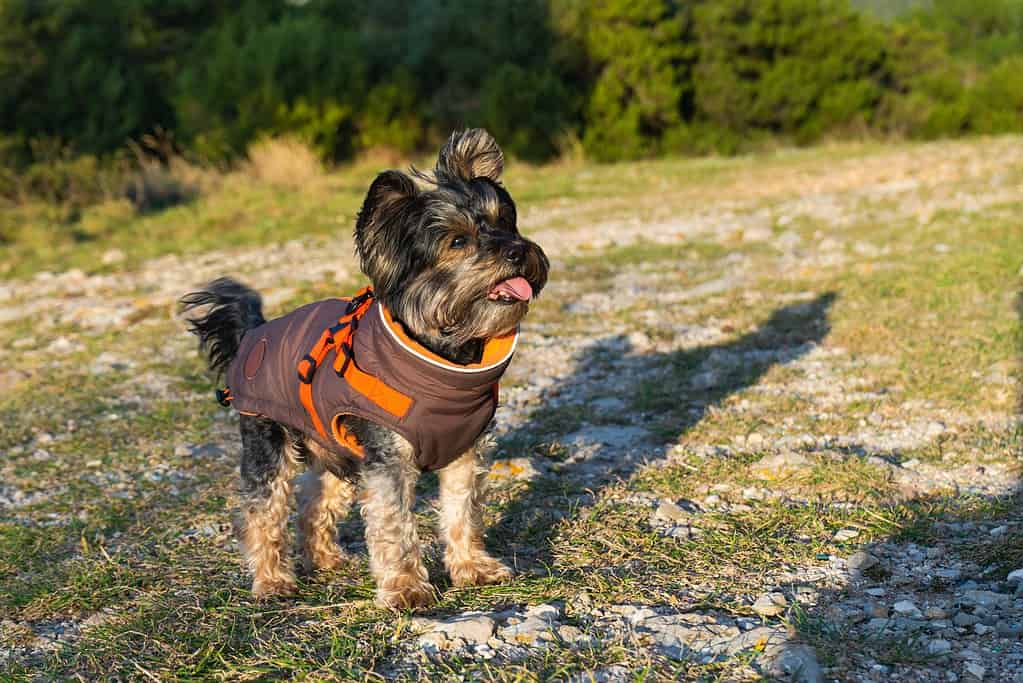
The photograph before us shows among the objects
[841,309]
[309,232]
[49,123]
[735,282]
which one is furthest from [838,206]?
[49,123]

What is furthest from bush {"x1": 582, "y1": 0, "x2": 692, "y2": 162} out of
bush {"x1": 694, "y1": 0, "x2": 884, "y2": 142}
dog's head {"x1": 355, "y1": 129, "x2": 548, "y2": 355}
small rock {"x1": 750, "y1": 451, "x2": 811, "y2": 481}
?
dog's head {"x1": 355, "y1": 129, "x2": 548, "y2": 355}

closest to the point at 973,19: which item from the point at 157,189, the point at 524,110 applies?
the point at 524,110

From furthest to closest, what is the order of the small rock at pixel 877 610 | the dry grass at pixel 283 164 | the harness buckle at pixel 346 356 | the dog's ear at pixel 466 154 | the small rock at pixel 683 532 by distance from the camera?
the dry grass at pixel 283 164, the small rock at pixel 683 532, the dog's ear at pixel 466 154, the harness buckle at pixel 346 356, the small rock at pixel 877 610

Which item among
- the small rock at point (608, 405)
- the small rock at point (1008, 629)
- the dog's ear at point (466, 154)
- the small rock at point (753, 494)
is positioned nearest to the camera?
the small rock at point (1008, 629)

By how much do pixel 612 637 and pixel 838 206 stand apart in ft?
39.9

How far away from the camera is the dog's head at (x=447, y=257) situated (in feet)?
13.6

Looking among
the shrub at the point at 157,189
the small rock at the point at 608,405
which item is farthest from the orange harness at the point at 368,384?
the shrub at the point at 157,189

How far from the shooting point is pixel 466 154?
4.50 m

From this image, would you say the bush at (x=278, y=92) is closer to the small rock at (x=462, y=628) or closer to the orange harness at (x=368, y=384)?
the orange harness at (x=368, y=384)

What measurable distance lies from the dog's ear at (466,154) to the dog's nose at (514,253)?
47 cm

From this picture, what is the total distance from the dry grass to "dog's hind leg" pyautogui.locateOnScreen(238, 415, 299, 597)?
56.2ft

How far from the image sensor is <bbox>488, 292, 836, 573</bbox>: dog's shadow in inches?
215

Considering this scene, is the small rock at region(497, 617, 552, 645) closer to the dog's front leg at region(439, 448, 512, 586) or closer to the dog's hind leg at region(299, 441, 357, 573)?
the dog's front leg at region(439, 448, 512, 586)

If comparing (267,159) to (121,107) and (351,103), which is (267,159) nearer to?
(351,103)
